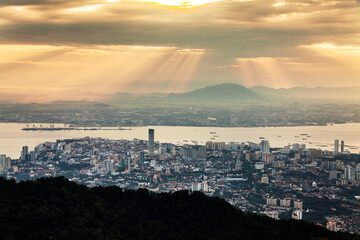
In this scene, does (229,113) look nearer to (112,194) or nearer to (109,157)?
(109,157)

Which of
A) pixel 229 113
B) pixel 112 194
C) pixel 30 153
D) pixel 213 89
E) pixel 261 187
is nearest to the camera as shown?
pixel 112 194

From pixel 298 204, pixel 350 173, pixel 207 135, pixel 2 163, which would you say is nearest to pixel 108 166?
pixel 2 163

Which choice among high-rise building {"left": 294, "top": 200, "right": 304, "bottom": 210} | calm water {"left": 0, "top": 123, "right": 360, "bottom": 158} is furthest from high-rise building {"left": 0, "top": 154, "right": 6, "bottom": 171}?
high-rise building {"left": 294, "top": 200, "right": 304, "bottom": 210}

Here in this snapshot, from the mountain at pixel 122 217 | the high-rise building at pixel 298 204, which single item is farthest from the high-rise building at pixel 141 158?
the mountain at pixel 122 217

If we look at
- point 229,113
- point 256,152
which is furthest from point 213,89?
point 256,152

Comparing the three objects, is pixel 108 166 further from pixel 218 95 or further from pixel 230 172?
pixel 218 95

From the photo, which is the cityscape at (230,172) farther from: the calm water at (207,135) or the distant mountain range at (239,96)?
the distant mountain range at (239,96)
